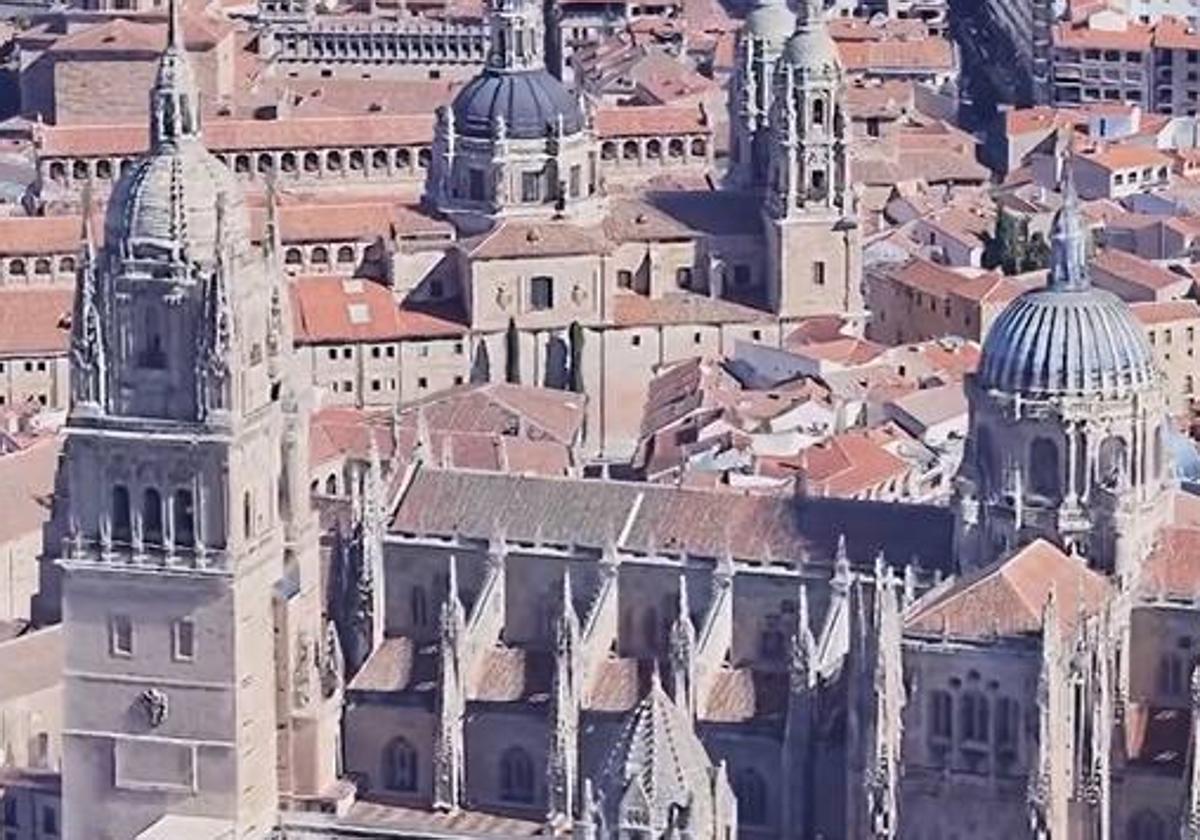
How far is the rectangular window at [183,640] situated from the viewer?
73.0 meters

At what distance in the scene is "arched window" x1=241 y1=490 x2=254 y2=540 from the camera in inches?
2859

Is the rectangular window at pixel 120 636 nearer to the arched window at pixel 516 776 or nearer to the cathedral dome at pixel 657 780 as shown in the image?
the arched window at pixel 516 776

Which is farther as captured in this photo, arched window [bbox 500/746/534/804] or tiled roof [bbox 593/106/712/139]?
tiled roof [bbox 593/106/712/139]

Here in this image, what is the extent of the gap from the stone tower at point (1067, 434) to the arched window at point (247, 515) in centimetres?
1324

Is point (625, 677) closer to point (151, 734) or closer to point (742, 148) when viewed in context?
point (151, 734)

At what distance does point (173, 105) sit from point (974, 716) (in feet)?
58.4

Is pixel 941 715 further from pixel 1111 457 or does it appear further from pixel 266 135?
pixel 266 135

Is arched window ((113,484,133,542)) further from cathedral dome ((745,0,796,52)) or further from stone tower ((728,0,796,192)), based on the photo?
cathedral dome ((745,0,796,52))

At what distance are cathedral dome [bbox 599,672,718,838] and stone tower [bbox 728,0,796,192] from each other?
53.3 metres

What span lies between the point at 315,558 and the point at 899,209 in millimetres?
56698

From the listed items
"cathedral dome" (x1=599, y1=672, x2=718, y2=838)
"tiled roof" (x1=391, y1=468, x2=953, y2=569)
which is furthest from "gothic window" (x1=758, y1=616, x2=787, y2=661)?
"cathedral dome" (x1=599, y1=672, x2=718, y2=838)

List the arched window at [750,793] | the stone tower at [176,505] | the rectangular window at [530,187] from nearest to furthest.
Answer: the stone tower at [176,505]
the arched window at [750,793]
the rectangular window at [530,187]

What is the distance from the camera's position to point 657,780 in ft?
190

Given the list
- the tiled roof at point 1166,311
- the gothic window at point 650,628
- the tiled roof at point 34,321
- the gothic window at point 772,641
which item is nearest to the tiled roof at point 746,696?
the gothic window at point 772,641
